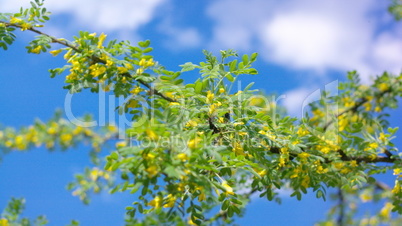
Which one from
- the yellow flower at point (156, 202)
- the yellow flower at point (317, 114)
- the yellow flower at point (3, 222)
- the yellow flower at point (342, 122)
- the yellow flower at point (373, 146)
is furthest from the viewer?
the yellow flower at point (317, 114)

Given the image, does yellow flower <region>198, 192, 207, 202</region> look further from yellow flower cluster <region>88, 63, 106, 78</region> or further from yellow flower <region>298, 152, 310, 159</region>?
yellow flower cluster <region>88, 63, 106, 78</region>

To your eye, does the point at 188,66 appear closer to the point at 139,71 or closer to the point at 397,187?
the point at 139,71

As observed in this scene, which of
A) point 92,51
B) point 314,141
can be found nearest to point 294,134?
point 314,141

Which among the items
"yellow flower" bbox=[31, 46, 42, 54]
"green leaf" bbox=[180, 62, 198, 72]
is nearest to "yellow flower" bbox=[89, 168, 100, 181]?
"yellow flower" bbox=[31, 46, 42, 54]

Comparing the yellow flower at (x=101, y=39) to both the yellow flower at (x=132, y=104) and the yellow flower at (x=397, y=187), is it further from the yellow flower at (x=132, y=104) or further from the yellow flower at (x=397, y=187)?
the yellow flower at (x=397, y=187)

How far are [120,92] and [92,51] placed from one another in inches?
9.9

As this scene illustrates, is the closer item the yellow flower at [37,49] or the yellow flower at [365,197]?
the yellow flower at [37,49]

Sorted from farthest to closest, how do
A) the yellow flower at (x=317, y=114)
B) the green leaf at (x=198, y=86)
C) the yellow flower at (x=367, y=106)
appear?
the yellow flower at (x=317, y=114)
the yellow flower at (x=367, y=106)
the green leaf at (x=198, y=86)

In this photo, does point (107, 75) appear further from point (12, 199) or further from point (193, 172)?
point (12, 199)

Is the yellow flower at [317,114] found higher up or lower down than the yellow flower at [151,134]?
higher up

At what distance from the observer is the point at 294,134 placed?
87.4 inches

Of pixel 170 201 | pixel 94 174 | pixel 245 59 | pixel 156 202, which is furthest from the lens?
pixel 94 174

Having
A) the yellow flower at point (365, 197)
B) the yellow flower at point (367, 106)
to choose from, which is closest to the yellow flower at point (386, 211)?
the yellow flower at point (365, 197)

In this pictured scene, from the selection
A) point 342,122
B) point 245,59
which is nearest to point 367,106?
point 342,122
